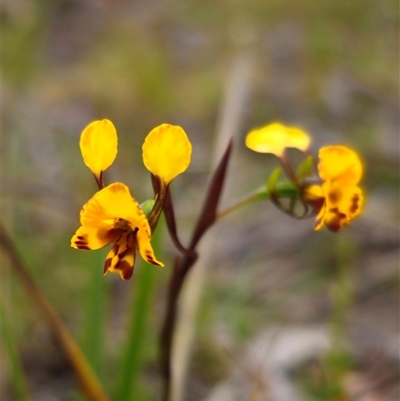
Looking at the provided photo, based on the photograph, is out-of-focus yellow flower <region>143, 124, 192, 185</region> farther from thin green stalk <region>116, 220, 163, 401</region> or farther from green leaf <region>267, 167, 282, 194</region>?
thin green stalk <region>116, 220, 163, 401</region>

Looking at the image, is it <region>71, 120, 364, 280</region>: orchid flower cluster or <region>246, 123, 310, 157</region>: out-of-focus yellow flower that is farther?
<region>246, 123, 310, 157</region>: out-of-focus yellow flower

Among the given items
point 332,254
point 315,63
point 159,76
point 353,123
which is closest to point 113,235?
point 332,254

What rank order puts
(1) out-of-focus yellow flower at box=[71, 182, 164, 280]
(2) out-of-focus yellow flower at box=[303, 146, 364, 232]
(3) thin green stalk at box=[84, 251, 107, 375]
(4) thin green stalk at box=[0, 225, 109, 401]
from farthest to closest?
(3) thin green stalk at box=[84, 251, 107, 375] → (4) thin green stalk at box=[0, 225, 109, 401] → (2) out-of-focus yellow flower at box=[303, 146, 364, 232] → (1) out-of-focus yellow flower at box=[71, 182, 164, 280]

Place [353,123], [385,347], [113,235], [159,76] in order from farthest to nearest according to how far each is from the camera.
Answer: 1. [159,76]
2. [353,123]
3. [385,347]
4. [113,235]

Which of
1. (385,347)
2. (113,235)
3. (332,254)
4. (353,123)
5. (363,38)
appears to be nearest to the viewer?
(113,235)

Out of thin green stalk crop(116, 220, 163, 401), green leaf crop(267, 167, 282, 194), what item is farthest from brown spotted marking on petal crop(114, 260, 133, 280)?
thin green stalk crop(116, 220, 163, 401)

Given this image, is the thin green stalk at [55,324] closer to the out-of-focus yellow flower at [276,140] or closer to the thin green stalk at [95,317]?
the thin green stalk at [95,317]

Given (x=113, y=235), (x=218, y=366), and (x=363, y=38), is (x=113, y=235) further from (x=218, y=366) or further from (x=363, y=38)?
(x=363, y=38)

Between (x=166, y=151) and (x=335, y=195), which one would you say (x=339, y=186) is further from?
(x=166, y=151)
